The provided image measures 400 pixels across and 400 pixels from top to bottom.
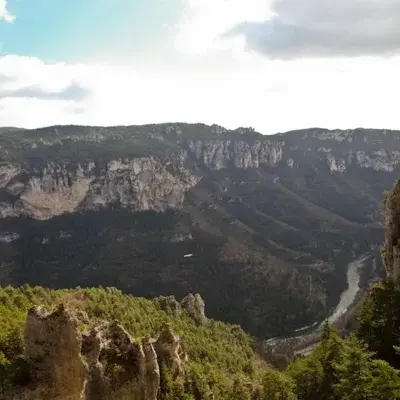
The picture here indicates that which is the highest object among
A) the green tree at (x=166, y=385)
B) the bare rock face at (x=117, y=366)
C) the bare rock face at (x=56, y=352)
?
the bare rock face at (x=56, y=352)

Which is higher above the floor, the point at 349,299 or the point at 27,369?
the point at 27,369

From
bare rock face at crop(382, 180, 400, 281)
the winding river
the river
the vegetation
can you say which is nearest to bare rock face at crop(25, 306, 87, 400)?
the vegetation

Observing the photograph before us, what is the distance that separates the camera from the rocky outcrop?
2952 centimetres

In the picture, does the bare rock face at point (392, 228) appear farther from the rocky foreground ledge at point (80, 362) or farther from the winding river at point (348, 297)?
the winding river at point (348, 297)

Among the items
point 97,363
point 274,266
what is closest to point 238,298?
point 274,266

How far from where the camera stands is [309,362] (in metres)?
51.2

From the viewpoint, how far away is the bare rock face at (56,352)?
96.9 ft

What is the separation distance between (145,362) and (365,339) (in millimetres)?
19658

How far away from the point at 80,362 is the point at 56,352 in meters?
1.55

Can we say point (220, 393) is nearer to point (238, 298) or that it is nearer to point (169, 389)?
point (169, 389)

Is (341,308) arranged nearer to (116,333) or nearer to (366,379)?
(116,333)

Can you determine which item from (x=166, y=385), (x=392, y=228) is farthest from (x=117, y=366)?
(x=392, y=228)

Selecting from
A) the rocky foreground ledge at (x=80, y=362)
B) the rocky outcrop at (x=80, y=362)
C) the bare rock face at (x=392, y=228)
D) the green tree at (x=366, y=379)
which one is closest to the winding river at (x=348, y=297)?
the bare rock face at (x=392, y=228)

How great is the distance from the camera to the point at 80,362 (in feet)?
98.8
